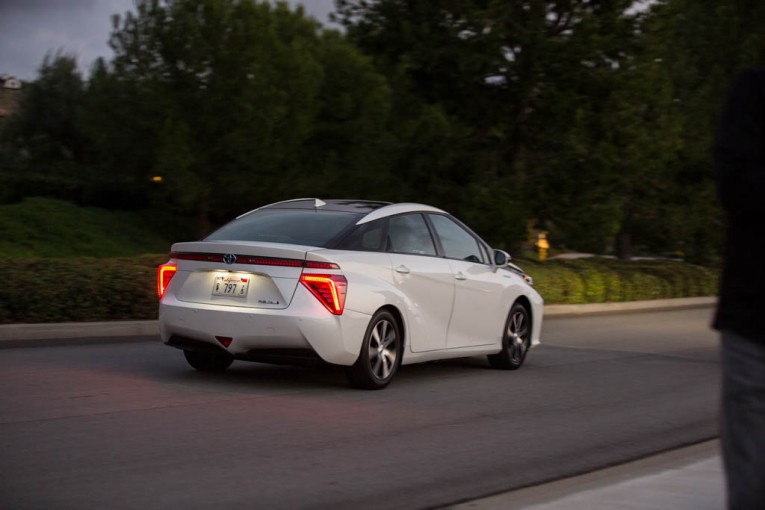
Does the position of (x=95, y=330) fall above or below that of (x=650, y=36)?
below

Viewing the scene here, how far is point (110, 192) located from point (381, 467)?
28.2 m

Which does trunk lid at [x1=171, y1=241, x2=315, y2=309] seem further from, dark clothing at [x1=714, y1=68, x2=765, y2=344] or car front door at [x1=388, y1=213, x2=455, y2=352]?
dark clothing at [x1=714, y1=68, x2=765, y2=344]

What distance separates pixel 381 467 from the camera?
253 inches

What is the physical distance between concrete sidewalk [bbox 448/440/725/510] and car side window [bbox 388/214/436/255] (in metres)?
3.52

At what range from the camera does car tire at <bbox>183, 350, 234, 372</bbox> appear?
394 inches

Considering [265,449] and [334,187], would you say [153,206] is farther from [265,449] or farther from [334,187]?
[265,449]

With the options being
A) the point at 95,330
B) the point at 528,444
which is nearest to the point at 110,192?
the point at 95,330

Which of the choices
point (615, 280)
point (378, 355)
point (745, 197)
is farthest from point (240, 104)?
point (745, 197)

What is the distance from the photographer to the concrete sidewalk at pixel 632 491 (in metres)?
5.48

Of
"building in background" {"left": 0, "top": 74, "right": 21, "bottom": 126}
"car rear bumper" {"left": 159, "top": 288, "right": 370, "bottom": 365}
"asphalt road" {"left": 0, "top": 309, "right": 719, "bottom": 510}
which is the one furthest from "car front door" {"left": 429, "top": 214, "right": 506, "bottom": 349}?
"building in background" {"left": 0, "top": 74, "right": 21, "bottom": 126}

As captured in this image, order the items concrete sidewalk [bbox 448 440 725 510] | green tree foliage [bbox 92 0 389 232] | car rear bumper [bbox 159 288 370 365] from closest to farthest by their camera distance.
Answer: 1. concrete sidewalk [bbox 448 440 725 510]
2. car rear bumper [bbox 159 288 370 365]
3. green tree foliage [bbox 92 0 389 232]

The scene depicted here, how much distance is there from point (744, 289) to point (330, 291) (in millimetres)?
5616

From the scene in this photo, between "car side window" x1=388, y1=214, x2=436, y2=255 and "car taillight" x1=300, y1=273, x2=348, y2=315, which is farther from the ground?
"car side window" x1=388, y1=214, x2=436, y2=255

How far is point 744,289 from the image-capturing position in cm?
327
